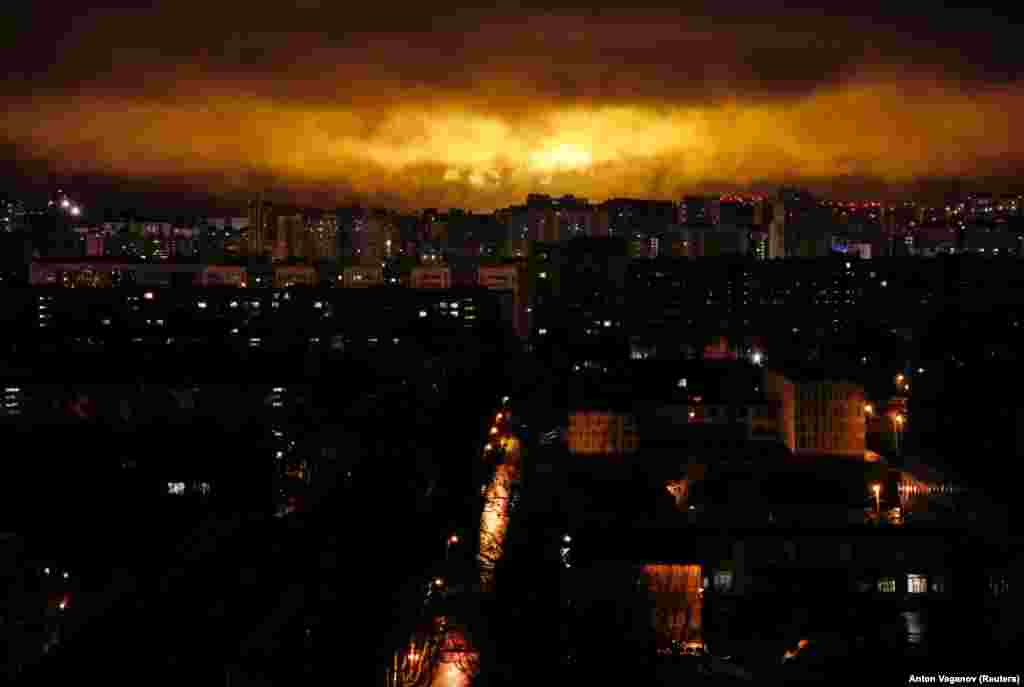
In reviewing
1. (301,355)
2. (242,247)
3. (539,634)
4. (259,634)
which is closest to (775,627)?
(539,634)

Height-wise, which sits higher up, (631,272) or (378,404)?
(631,272)

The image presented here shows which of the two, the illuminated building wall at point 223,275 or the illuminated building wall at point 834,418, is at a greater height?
the illuminated building wall at point 223,275

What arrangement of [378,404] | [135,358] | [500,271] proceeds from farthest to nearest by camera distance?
[500,271] < [135,358] < [378,404]

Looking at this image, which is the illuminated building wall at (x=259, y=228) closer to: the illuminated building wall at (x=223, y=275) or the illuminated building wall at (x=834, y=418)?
the illuminated building wall at (x=223, y=275)

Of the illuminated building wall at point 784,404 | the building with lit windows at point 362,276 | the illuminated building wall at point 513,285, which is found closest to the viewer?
the illuminated building wall at point 784,404

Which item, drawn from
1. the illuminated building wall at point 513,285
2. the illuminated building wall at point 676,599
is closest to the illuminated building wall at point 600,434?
the illuminated building wall at point 676,599

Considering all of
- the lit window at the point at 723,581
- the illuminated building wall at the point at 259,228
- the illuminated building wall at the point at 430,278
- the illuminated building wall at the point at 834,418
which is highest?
the illuminated building wall at the point at 259,228

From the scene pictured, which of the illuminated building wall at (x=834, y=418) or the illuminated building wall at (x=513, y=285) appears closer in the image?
the illuminated building wall at (x=834, y=418)

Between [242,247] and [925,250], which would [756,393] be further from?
[242,247]
